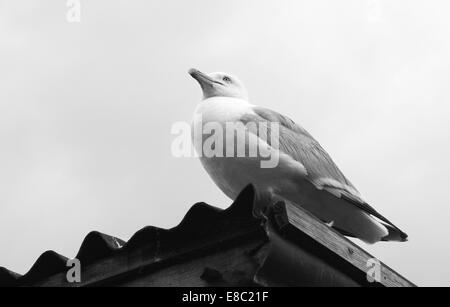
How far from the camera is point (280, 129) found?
6098 millimetres

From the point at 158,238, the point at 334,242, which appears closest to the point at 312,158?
the point at 334,242

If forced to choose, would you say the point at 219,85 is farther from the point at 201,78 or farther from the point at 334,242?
the point at 334,242

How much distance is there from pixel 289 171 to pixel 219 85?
4.55ft

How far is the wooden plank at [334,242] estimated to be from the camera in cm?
437

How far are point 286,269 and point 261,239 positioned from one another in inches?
9.6

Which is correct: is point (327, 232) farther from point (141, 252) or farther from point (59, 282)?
point (59, 282)

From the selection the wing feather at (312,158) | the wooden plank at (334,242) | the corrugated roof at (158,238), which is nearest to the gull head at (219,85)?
the wing feather at (312,158)

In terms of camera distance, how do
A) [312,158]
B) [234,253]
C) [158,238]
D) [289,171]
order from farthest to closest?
[312,158] < [289,171] < [158,238] < [234,253]

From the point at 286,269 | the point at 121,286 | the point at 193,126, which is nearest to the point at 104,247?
the point at 121,286

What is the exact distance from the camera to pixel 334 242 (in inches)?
183

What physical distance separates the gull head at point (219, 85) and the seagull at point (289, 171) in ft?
0.61

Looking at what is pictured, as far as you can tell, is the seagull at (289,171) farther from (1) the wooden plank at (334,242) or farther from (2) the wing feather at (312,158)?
(1) the wooden plank at (334,242)

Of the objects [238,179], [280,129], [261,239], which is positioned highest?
[280,129]
